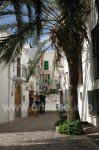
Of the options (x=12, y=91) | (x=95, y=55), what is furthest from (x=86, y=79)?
(x=12, y=91)

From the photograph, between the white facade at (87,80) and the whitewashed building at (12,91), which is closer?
the white facade at (87,80)

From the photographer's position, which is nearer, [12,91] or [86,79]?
[86,79]

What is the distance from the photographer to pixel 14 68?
30.4m

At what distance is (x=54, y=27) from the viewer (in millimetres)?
15828

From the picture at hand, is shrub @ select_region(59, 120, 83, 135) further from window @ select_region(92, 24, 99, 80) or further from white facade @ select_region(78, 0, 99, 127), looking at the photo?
window @ select_region(92, 24, 99, 80)

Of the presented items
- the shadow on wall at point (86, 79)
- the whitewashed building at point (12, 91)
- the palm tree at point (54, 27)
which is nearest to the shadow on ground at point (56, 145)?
the palm tree at point (54, 27)

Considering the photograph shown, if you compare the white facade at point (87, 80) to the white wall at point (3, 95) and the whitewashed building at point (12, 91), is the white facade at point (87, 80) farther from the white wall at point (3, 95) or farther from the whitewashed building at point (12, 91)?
the white wall at point (3, 95)

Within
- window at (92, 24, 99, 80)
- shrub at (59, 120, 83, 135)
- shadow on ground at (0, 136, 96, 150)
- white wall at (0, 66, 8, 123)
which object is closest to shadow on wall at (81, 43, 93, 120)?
Answer: window at (92, 24, 99, 80)

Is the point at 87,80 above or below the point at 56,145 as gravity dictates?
above

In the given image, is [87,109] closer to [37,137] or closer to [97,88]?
[97,88]

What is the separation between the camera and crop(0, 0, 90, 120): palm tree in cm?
1018

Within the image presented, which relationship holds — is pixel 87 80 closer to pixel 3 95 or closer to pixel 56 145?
pixel 56 145

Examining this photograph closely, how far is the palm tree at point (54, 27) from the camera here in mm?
10180

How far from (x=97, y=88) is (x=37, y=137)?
3.95m
